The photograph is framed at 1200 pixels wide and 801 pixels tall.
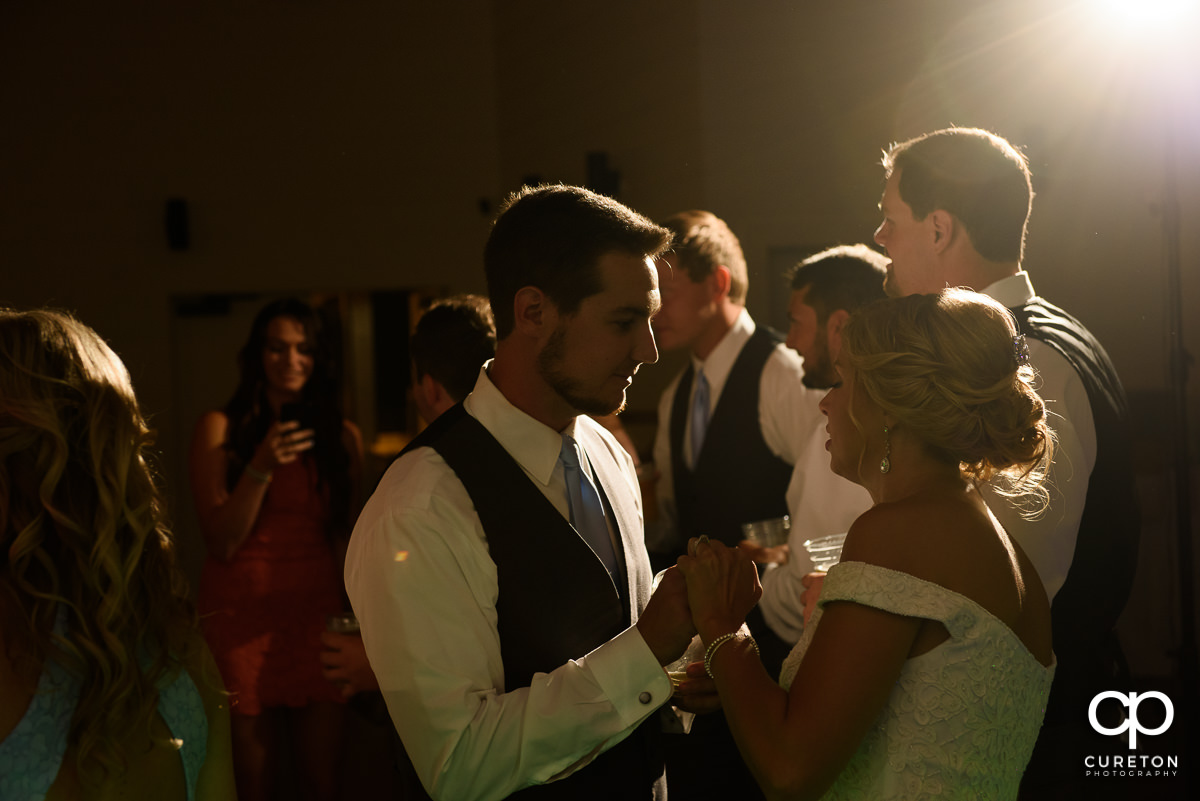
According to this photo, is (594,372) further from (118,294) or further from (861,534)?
(118,294)

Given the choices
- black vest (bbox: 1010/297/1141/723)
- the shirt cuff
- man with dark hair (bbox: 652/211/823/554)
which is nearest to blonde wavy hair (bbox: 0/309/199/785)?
the shirt cuff

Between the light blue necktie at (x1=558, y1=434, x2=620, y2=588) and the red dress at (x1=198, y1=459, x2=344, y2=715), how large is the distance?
1629mm

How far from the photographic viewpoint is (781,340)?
129 inches

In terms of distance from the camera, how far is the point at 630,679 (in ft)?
4.51

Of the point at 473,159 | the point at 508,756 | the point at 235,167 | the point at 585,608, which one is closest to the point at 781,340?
the point at 585,608

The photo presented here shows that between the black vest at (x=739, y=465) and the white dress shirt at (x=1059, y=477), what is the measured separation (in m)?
1.25

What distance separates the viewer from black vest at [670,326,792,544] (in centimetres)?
310

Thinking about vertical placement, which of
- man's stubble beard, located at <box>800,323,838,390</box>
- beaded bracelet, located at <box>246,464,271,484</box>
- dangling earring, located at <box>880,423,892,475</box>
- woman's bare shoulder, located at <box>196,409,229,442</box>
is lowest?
beaded bracelet, located at <box>246,464,271,484</box>

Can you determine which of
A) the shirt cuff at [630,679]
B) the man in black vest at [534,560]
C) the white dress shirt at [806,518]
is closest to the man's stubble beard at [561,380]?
the man in black vest at [534,560]

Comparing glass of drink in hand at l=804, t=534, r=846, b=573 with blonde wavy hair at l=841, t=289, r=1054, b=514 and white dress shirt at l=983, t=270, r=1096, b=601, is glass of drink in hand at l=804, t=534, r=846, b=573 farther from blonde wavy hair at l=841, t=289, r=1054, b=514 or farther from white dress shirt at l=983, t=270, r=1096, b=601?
blonde wavy hair at l=841, t=289, r=1054, b=514

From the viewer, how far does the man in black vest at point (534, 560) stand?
1366 millimetres

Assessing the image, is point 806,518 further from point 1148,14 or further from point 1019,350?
point 1148,14

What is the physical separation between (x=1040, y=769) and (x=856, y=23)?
2.96 meters

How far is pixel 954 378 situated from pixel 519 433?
618mm
